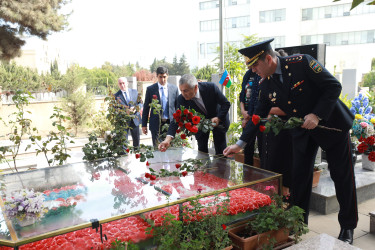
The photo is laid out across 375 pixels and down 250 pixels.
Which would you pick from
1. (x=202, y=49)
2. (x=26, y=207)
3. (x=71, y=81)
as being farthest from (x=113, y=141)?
(x=202, y=49)

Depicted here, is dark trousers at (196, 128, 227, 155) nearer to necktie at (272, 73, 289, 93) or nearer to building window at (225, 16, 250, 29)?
necktie at (272, 73, 289, 93)

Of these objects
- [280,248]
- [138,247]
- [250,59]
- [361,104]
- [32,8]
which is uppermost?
[32,8]

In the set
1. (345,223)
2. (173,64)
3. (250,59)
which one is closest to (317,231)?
(345,223)

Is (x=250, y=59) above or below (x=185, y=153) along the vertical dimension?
above

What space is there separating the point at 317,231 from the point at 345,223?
407 mm

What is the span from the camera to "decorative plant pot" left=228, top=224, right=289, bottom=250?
213 centimetres

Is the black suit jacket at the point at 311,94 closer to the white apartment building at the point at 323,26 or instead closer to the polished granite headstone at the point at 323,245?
the polished granite headstone at the point at 323,245

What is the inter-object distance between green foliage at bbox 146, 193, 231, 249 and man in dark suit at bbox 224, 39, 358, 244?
2.04 feet

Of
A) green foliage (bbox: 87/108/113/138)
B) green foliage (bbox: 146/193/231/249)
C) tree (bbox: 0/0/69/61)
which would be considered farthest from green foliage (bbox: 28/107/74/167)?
tree (bbox: 0/0/69/61)

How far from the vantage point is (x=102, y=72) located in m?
34.9

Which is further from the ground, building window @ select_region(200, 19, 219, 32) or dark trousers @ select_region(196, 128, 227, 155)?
building window @ select_region(200, 19, 219, 32)

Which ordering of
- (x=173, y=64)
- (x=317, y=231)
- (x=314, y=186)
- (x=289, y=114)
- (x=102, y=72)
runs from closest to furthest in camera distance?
(x=289, y=114) → (x=317, y=231) → (x=314, y=186) → (x=102, y=72) → (x=173, y=64)

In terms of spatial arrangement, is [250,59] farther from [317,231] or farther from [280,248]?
[317,231]

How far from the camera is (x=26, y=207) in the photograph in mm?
1908
